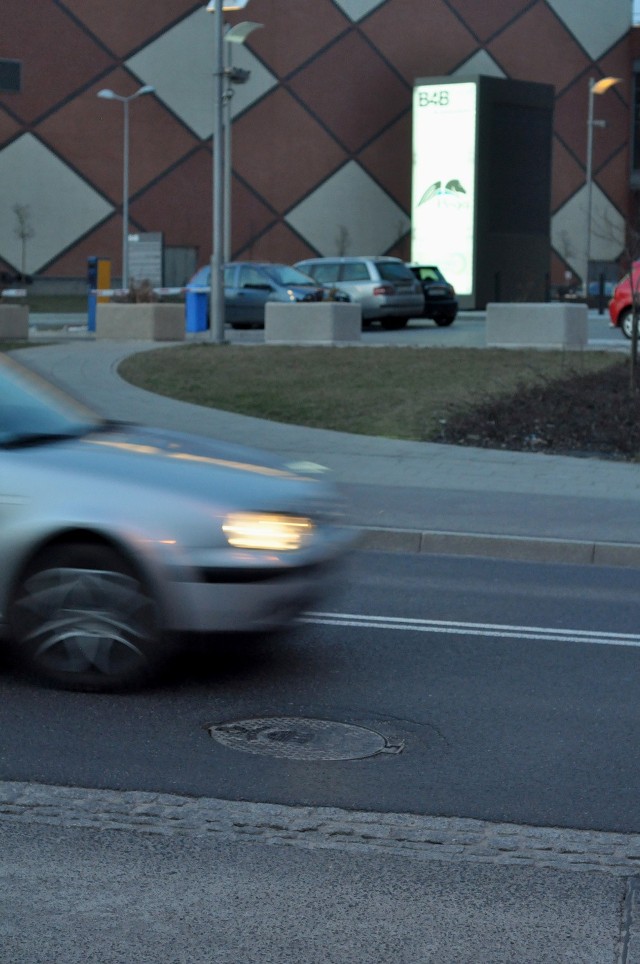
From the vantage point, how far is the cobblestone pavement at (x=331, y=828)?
4.64 meters

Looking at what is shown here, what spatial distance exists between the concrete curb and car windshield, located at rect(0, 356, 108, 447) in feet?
12.0

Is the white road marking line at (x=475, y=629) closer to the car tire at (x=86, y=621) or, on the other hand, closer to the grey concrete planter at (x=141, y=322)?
the car tire at (x=86, y=621)

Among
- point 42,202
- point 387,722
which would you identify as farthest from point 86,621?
point 42,202

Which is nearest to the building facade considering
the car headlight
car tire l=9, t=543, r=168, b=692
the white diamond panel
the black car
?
the white diamond panel

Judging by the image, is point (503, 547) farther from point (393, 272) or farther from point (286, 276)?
point (286, 276)

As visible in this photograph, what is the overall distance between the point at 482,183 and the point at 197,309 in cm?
2253

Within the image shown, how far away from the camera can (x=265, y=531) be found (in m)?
6.39

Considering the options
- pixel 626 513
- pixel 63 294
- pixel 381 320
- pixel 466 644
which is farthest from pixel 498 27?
pixel 466 644

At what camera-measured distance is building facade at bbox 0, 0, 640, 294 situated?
59.3 metres

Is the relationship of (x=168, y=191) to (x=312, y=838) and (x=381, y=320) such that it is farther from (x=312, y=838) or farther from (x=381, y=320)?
(x=312, y=838)

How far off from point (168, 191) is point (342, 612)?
5496 centimetres

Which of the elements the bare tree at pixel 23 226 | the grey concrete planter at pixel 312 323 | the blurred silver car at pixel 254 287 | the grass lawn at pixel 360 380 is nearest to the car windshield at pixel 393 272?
the blurred silver car at pixel 254 287

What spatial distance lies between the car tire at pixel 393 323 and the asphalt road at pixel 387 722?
27438 millimetres

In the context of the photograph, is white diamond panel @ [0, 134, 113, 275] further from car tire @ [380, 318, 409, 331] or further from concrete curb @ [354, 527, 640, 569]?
concrete curb @ [354, 527, 640, 569]
